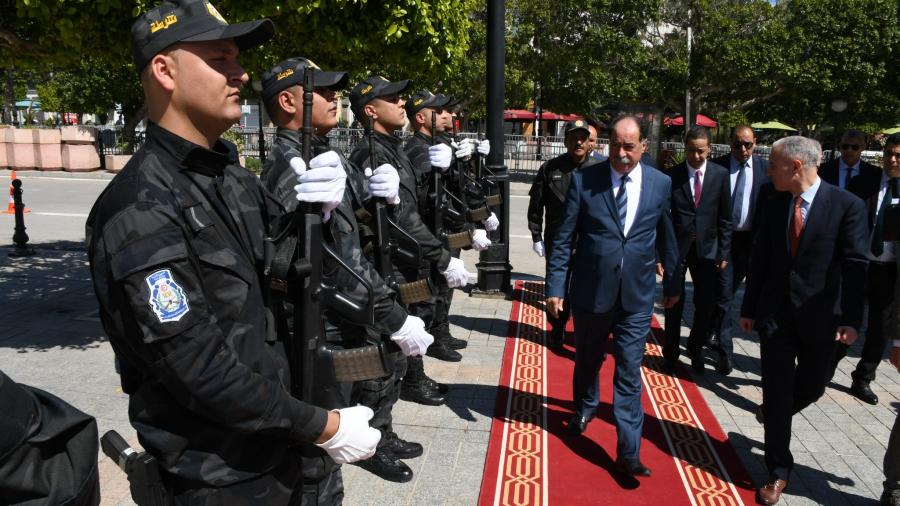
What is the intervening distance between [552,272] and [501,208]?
4085 mm

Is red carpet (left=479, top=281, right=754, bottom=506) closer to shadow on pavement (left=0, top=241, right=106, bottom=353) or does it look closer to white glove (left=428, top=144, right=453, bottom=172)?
white glove (left=428, top=144, right=453, bottom=172)

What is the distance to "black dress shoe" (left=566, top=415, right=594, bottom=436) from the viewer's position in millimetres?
4668

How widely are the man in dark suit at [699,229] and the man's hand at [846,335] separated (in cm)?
195

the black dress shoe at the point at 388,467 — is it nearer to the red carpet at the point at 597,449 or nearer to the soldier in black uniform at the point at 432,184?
the red carpet at the point at 597,449

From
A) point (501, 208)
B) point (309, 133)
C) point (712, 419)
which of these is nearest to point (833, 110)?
point (501, 208)

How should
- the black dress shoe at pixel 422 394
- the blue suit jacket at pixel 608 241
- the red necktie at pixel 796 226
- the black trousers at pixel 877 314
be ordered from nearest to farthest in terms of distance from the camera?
the red necktie at pixel 796 226, the blue suit jacket at pixel 608 241, the black dress shoe at pixel 422 394, the black trousers at pixel 877 314

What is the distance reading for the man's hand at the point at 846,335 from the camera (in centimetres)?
388

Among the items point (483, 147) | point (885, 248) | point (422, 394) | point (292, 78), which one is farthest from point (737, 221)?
point (292, 78)

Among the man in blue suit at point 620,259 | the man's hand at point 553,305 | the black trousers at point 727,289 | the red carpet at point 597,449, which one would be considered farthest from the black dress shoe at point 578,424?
the black trousers at point 727,289

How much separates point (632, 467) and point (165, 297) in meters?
3.20

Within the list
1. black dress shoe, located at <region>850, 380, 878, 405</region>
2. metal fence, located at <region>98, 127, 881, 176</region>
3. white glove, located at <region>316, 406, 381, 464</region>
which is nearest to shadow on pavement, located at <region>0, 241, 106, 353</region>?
white glove, located at <region>316, 406, 381, 464</region>

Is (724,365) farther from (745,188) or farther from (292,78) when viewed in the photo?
(292,78)

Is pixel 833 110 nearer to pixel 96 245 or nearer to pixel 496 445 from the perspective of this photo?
pixel 496 445

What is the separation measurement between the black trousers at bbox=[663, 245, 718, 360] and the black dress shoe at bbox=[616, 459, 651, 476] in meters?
2.02
